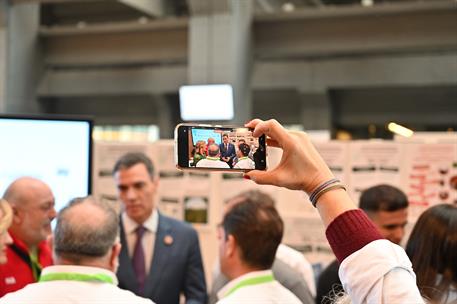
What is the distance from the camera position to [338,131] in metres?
13.5

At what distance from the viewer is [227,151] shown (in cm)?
144

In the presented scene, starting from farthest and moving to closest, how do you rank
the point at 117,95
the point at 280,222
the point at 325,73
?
the point at 117,95 → the point at 325,73 → the point at 280,222

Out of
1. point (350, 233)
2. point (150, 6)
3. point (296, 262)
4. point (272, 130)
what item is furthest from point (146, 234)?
point (150, 6)

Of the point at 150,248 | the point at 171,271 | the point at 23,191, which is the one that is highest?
the point at 23,191

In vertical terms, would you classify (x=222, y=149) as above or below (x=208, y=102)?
below

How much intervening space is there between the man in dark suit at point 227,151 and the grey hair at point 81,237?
2.76ft

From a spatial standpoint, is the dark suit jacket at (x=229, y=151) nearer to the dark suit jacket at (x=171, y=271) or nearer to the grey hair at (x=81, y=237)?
the grey hair at (x=81, y=237)

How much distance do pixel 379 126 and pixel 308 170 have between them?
12.5 m

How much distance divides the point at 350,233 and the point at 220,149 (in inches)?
17.0

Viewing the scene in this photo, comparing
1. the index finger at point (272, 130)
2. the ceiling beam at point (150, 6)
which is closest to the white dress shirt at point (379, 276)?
the index finger at point (272, 130)

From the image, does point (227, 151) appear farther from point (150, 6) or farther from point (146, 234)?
point (150, 6)

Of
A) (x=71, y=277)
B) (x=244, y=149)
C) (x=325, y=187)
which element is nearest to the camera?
(x=325, y=187)

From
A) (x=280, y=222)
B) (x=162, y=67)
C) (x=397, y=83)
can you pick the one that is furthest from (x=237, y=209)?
(x=162, y=67)

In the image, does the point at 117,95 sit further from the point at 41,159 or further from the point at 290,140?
the point at 290,140
